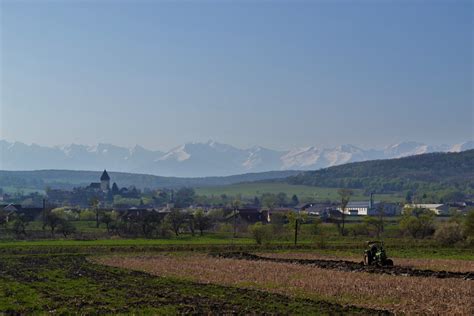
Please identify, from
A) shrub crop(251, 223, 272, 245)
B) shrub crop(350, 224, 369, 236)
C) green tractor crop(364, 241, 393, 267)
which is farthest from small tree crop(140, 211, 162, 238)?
green tractor crop(364, 241, 393, 267)

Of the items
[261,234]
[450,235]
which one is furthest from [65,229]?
[450,235]

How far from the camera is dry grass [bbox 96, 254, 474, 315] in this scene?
28.5 meters

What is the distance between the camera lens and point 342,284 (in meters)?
35.2

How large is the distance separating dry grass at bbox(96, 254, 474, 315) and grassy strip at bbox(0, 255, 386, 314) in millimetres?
1720

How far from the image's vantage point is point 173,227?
10962 centimetres

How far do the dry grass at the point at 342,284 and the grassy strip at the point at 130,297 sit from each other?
1.72 meters

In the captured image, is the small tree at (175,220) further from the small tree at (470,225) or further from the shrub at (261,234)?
the small tree at (470,225)

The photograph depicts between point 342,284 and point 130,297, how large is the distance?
428 inches

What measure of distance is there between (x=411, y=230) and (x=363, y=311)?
74.5 meters

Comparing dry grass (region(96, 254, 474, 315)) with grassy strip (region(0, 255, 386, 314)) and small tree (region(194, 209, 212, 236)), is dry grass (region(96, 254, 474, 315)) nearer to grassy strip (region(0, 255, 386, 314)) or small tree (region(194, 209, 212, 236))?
grassy strip (region(0, 255, 386, 314))

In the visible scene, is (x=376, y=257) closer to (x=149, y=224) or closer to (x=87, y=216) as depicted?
(x=149, y=224)

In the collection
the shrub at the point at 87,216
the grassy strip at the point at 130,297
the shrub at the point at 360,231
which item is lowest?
the grassy strip at the point at 130,297

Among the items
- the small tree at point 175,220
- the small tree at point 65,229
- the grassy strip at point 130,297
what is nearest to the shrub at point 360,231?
the small tree at point 175,220

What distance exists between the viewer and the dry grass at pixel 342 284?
28525 millimetres
